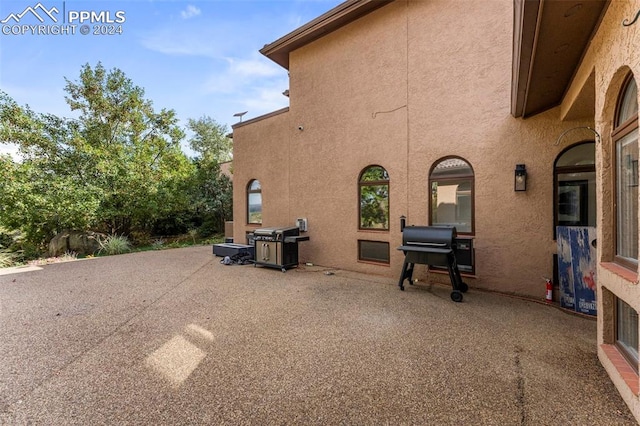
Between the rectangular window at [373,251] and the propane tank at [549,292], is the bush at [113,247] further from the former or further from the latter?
the propane tank at [549,292]

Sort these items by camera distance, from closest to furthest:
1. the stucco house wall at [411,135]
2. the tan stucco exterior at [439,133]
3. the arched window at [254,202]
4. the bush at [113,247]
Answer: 1. the tan stucco exterior at [439,133]
2. the stucco house wall at [411,135]
3. the arched window at [254,202]
4. the bush at [113,247]

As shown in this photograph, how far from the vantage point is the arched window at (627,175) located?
240 cm

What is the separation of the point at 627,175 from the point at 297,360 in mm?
3529

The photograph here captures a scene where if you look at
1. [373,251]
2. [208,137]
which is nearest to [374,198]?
[373,251]

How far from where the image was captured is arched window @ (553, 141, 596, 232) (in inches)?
181

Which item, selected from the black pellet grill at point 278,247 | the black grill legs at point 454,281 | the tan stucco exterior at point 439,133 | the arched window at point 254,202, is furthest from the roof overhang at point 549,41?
the arched window at point 254,202

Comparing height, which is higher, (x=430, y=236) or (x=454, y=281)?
(x=430, y=236)

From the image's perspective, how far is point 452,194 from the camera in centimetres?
579

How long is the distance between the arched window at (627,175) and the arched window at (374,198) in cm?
414

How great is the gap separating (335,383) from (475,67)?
19.2 ft

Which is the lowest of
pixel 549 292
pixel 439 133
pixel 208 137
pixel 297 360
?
pixel 297 360

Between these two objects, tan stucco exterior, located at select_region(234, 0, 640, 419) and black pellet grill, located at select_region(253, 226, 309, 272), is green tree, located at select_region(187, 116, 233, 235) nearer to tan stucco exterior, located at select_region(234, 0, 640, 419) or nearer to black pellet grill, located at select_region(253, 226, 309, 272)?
tan stucco exterior, located at select_region(234, 0, 640, 419)

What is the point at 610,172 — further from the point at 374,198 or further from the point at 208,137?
the point at 208,137

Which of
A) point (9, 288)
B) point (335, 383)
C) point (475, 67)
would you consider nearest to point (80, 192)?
point (9, 288)
